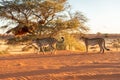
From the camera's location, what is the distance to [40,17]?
30266 millimetres

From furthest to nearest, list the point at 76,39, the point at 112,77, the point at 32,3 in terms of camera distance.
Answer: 1. the point at 76,39
2. the point at 32,3
3. the point at 112,77

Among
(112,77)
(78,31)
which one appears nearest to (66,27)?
(78,31)

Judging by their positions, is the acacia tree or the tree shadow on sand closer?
the tree shadow on sand

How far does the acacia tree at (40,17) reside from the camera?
29547mm

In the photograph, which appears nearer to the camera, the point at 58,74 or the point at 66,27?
the point at 58,74

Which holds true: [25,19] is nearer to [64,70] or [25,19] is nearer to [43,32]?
[43,32]

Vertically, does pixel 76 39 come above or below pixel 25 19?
below

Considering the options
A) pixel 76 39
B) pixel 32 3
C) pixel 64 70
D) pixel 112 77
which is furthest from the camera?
pixel 76 39

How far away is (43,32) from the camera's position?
30156 millimetres

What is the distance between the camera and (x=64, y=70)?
14.7 m

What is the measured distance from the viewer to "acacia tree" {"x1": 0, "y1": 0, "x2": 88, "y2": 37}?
96.9 ft

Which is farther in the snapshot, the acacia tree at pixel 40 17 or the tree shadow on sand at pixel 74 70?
the acacia tree at pixel 40 17

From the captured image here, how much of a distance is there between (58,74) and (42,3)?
16.7 m

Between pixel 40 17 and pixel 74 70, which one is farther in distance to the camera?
pixel 40 17
